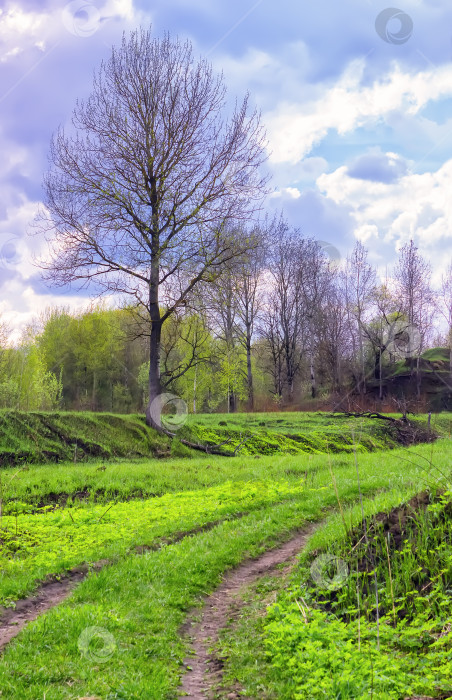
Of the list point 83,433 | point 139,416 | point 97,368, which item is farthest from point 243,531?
point 97,368

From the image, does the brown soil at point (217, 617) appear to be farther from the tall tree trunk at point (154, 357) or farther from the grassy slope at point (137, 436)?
the tall tree trunk at point (154, 357)

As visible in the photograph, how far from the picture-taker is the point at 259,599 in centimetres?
616

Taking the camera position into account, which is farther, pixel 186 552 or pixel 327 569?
pixel 186 552

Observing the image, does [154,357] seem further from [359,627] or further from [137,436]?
[359,627]

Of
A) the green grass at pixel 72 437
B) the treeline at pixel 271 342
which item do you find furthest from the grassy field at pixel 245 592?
the treeline at pixel 271 342

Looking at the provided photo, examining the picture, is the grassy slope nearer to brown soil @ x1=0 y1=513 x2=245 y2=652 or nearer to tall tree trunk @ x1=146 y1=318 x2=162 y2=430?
tall tree trunk @ x1=146 y1=318 x2=162 y2=430

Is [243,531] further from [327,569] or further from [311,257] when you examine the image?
[311,257]

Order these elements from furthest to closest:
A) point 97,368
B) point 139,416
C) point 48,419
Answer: point 97,368 → point 139,416 → point 48,419

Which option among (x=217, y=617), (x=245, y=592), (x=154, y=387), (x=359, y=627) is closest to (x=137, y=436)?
(x=154, y=387)

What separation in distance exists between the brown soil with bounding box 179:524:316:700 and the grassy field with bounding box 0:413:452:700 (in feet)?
0.43

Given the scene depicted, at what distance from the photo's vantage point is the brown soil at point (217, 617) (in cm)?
441

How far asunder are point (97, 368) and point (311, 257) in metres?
26.1

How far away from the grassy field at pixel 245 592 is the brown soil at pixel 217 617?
0.43 ft

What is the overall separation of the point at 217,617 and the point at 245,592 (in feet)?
2.38
